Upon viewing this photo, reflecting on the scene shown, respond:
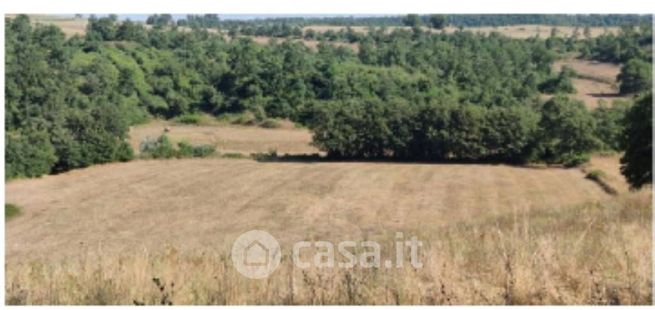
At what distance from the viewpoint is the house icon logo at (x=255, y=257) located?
4.20m

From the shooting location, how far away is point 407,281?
3646 mm

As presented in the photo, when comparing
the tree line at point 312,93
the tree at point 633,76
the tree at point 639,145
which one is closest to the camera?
the tree at point 639,145

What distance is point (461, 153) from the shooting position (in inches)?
1944

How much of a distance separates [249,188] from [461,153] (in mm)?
16608

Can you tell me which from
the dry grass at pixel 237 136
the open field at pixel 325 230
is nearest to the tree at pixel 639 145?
the open field at pixel 325 230

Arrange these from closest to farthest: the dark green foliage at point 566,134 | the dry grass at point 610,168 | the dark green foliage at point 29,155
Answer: the dry grass at point 610,168, the dark green foliage at point 29,155, the dark green foliage at point 566,134

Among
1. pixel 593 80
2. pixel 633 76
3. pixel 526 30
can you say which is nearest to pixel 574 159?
pixel 633 76

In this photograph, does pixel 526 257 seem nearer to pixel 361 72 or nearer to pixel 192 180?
pixel 192 180

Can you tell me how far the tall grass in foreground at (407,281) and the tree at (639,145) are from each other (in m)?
20.7

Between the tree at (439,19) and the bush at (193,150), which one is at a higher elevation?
the tree at (439,19)

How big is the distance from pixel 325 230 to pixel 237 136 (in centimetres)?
3359

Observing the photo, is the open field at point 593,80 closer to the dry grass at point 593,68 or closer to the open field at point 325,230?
the dry grass at point 593,68

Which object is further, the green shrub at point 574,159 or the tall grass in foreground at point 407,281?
the green shrub at point 574,159

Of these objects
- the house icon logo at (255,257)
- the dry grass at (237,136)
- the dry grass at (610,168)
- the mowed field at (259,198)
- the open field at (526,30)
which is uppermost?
the open field at (526,30)
